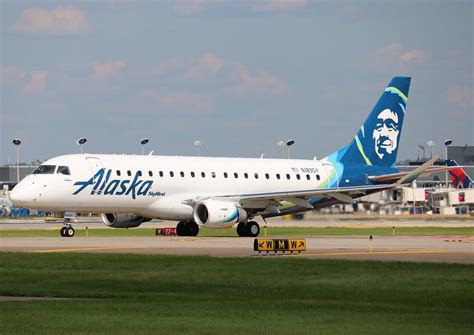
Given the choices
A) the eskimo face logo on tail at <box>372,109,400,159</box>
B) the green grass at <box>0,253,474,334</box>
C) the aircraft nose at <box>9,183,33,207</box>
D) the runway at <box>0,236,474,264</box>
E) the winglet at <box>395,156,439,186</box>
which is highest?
the eskimo face logo on tail at <box>372,109,400,159</box>

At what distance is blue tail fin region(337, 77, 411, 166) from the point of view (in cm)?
6894

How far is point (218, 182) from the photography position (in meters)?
63.1

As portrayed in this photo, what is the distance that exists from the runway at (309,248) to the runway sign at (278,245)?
252mm

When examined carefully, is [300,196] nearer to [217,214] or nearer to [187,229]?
[217,214]

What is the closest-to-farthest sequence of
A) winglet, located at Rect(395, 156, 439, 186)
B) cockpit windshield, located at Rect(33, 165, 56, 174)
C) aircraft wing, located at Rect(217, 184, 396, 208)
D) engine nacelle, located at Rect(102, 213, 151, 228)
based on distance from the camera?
1. cockpit windshield, located at Rect(33, 165, 56, 174)
2. aircraft wing, located at Rect(217, 184, 396, 208)
3. winglet, located at Rect(395, 156, 439, 186)
4. engine nacelle, located at Rect(102, 213, 151, 228)

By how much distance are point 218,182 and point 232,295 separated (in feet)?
114

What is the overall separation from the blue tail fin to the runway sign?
83.9ft

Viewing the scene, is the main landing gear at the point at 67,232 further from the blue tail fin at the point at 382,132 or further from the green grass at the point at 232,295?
the green grass at the point at 232,295

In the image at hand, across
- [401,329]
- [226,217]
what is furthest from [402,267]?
[226,217]

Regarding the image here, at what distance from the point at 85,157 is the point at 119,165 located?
5.93ft

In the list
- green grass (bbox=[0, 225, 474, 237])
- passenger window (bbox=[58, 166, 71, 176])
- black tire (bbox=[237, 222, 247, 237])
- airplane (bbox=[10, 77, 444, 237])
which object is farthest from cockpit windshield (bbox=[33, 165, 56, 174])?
black tire (bbox=[237, 222, 247, 237])

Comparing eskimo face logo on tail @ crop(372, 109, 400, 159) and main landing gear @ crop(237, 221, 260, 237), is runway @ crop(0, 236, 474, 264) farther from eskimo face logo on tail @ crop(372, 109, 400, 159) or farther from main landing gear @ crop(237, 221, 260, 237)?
eskimo face logo on tail @ crop(372, 109, 400, 159)

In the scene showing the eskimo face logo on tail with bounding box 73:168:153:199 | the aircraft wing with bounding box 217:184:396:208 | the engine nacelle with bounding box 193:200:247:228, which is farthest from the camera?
the aircraft wing with bounding box 217:184:396:208

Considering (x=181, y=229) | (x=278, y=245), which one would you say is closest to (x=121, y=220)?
(x=181, y=229)
